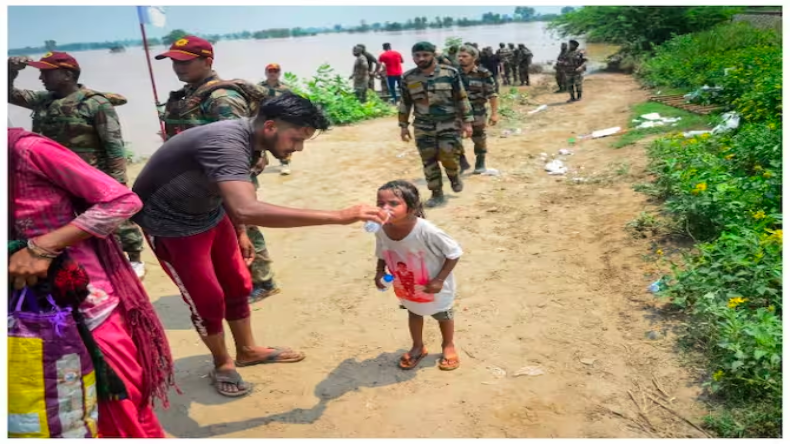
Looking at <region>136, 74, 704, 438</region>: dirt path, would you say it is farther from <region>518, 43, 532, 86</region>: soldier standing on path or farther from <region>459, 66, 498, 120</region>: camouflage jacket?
<region>518, 43, 532, 86</region>: soldier standing on path

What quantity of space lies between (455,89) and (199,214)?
3.75m

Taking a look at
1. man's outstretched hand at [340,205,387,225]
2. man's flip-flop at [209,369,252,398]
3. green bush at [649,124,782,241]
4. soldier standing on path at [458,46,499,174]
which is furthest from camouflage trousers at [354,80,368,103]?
man's outstretched hand at [340,205,387,225]

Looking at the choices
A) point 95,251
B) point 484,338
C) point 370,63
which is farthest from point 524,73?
point 95,251

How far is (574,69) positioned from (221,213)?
38.4ft

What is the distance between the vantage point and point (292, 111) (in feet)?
8.07

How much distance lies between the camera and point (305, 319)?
164 inches

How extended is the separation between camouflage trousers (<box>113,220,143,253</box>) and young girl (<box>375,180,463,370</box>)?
258 centimetres

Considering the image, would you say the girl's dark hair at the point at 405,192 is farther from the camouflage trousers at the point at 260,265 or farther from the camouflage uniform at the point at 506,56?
the camouflage uniform at the point at 506,56

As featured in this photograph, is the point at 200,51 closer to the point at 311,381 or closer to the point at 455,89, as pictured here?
the point at 311,381

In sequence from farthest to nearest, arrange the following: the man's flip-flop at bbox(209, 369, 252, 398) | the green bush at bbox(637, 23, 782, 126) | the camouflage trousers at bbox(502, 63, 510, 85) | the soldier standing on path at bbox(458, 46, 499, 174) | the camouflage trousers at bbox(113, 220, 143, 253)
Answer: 1. the camouflage trousers at bbox(502, 63, 510, 85)
2. the soldier standing on path at bbox(458, 46, 499, 174)
3. the green bush at bbox(637, 23, 782, 126)
4. the camouflage trousers at bbox(113, 220, 143, 253)
5. the man's flip-flop at bbox(209, 369, 252, 398)

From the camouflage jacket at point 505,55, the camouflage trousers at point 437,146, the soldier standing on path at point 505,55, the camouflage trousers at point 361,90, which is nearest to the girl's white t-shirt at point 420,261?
the camouflage trousers at point 437,146

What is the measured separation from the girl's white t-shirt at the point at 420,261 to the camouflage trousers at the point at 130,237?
261 cm

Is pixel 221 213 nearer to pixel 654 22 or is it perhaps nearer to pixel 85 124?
pixel 85 124

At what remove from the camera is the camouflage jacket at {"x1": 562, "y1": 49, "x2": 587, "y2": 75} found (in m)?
13.2
